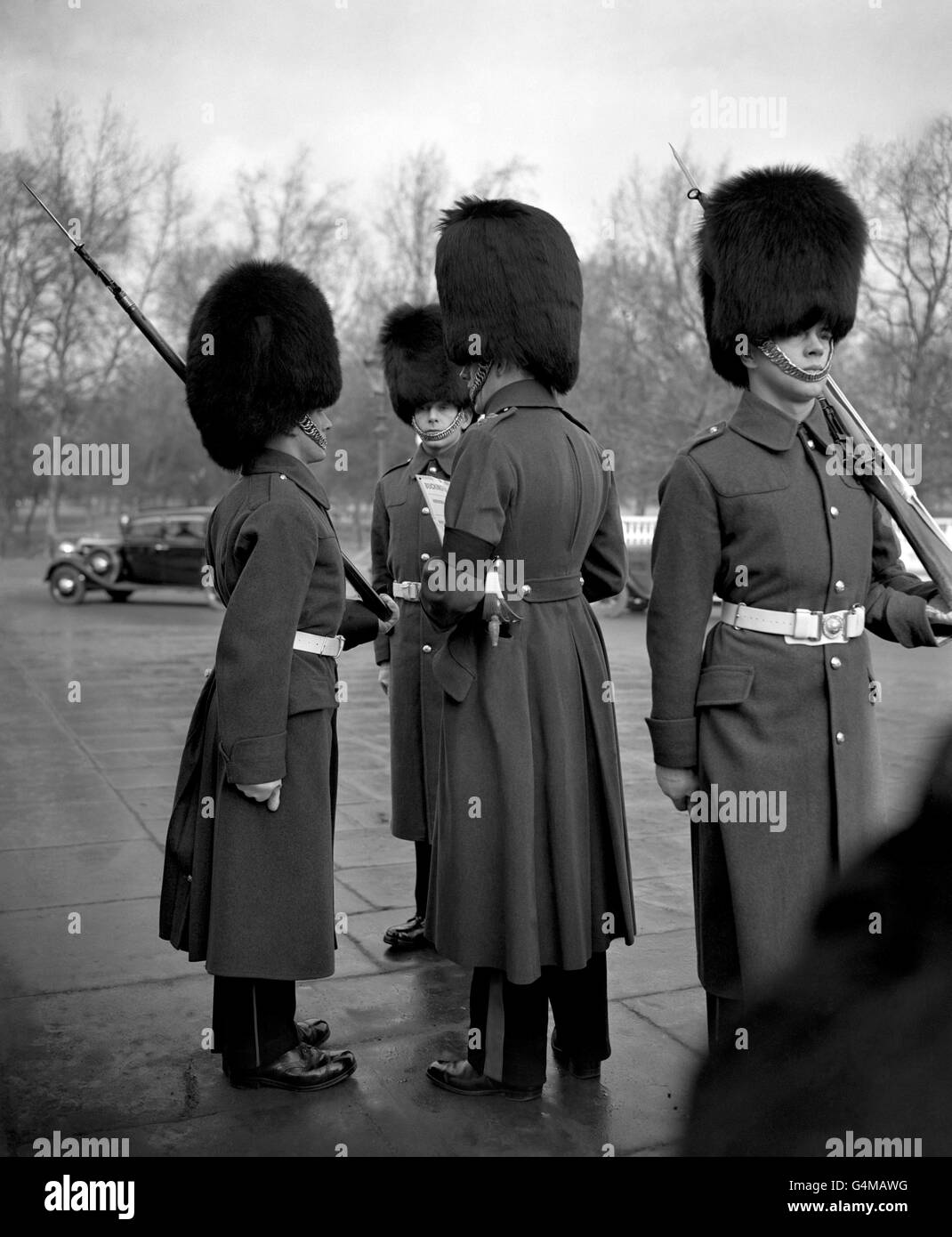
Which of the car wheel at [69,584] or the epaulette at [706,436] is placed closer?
the epaulette at [706,436]

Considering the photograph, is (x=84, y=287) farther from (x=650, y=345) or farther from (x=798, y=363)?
(x=798, y=363)

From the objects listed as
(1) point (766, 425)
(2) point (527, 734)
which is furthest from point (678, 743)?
(1) point (766, 425)

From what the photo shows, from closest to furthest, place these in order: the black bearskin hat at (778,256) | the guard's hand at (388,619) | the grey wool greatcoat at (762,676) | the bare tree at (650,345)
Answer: the grey wool greatcoat at (762,676)
the black bearskin hat at (778,256)
the guard's hand at (388,619)
the bare tree at (650,345)

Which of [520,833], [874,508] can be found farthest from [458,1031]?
[874,508]

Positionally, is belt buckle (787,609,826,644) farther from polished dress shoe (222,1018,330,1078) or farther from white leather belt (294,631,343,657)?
polished dress shoe (222,1018,330,1078)

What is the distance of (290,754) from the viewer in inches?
130

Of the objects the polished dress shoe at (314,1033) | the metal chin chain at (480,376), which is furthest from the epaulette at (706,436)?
the polished dress shoe at (314,1033)

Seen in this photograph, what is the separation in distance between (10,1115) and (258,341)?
1.93 m

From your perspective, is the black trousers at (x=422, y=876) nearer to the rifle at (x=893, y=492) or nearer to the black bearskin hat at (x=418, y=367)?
the black bearskin hat at (x=418, y=367)

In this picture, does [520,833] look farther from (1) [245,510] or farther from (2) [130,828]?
(2) [130,828]

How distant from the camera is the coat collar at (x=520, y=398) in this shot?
10.9ft

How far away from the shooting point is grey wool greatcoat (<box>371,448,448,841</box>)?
14.3 ft

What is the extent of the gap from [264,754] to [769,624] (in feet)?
3.90
